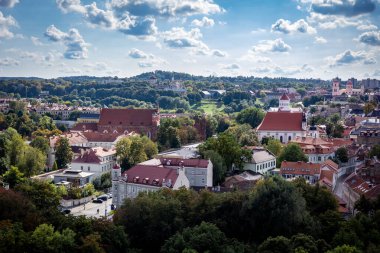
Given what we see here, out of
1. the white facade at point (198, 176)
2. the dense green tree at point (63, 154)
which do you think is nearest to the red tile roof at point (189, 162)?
the white facade at point (198, 176)

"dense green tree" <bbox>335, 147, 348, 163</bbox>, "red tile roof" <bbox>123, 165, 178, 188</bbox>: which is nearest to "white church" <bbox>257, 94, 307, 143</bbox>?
"dense green tree" <bbox>335, 147, 348, 163</bbox>

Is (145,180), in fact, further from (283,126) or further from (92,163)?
(283,126)

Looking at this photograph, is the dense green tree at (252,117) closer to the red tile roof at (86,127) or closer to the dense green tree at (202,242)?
the red tile roof at (86,127)

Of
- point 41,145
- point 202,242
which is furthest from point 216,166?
A: point 41,145

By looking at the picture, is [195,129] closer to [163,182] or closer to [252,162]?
[252,162]

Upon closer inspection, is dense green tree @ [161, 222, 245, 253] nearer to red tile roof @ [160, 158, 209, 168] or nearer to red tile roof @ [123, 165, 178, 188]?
red tile roof @ [123, 165, 178, 188]
